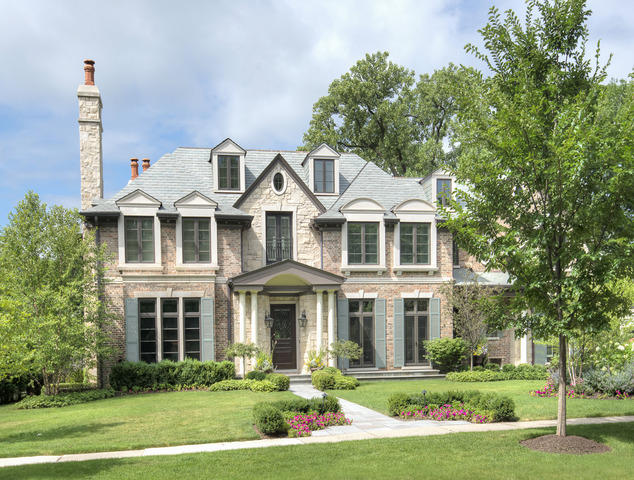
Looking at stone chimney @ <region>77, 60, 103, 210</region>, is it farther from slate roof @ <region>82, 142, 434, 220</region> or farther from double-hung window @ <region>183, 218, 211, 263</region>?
double-hung window @ <region>183, 218, 211, 263</region>

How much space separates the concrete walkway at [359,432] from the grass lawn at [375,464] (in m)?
0.45

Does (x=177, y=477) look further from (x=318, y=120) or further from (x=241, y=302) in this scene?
(x=318, y=120)

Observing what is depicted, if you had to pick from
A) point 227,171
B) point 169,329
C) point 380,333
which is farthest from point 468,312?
point 169,329

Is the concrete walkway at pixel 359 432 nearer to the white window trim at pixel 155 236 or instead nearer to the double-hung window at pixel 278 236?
the double-hung window at pixel 278 236

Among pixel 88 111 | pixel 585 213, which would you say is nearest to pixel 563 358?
pixel 585 213

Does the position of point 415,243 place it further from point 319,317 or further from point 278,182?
point 278,182

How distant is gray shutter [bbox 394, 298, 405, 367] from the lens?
2092cm

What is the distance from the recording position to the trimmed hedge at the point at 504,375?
63.9 feet

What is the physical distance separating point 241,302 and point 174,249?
3180 mm

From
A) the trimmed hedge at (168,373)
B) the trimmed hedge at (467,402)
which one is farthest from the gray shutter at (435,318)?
the trimmed hedge at (467,402)

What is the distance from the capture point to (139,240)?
19.2 metres

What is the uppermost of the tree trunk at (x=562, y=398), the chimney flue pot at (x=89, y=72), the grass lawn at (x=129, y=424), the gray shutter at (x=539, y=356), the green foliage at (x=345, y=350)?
the chimney flue pot at (x=89, y=72)

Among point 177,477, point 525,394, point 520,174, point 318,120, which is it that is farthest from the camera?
point 318,120

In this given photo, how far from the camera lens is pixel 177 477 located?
24.9 feet
